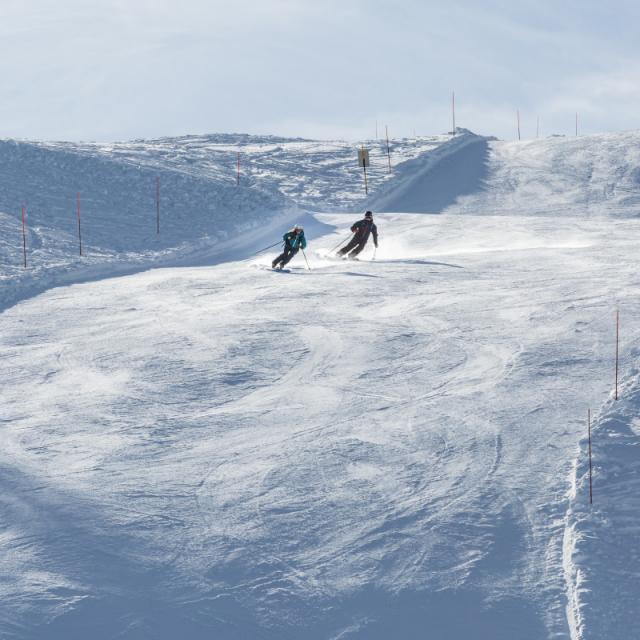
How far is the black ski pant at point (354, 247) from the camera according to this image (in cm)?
2266

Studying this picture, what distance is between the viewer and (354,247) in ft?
74.6

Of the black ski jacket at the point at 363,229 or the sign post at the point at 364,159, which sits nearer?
the black ski jacket at the point at 363,229

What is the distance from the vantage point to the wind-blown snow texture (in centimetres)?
862

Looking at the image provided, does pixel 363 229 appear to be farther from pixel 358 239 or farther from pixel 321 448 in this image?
pixel 321 448

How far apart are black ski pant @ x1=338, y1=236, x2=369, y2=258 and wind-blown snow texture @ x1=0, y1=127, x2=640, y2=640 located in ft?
2.25

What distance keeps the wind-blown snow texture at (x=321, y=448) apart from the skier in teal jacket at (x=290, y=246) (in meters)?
0.39

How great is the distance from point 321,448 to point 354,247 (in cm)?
1199

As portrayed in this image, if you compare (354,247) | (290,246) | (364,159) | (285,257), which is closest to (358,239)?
(354,247)

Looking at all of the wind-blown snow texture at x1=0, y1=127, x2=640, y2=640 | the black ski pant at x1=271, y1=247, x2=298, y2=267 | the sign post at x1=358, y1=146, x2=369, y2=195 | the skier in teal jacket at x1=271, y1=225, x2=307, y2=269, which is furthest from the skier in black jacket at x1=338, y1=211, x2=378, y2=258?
the sign post at x1=358, y1=146, x2=369, y2=195

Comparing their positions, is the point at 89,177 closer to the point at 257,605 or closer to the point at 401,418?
the point at 401,418

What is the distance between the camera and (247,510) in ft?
32.3

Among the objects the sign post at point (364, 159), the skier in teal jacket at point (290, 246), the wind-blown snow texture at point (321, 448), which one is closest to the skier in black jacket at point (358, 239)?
the wind-blown snow texture at point (321, 448)

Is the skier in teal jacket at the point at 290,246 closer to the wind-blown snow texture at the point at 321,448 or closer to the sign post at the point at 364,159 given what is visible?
the wind-blown snow texture at the point at 321,448

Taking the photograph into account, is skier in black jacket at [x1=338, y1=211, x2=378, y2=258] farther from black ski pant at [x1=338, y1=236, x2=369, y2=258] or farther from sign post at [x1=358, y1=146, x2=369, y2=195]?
sign post at [x1=358, y1=146, x2=369, y2=195]
